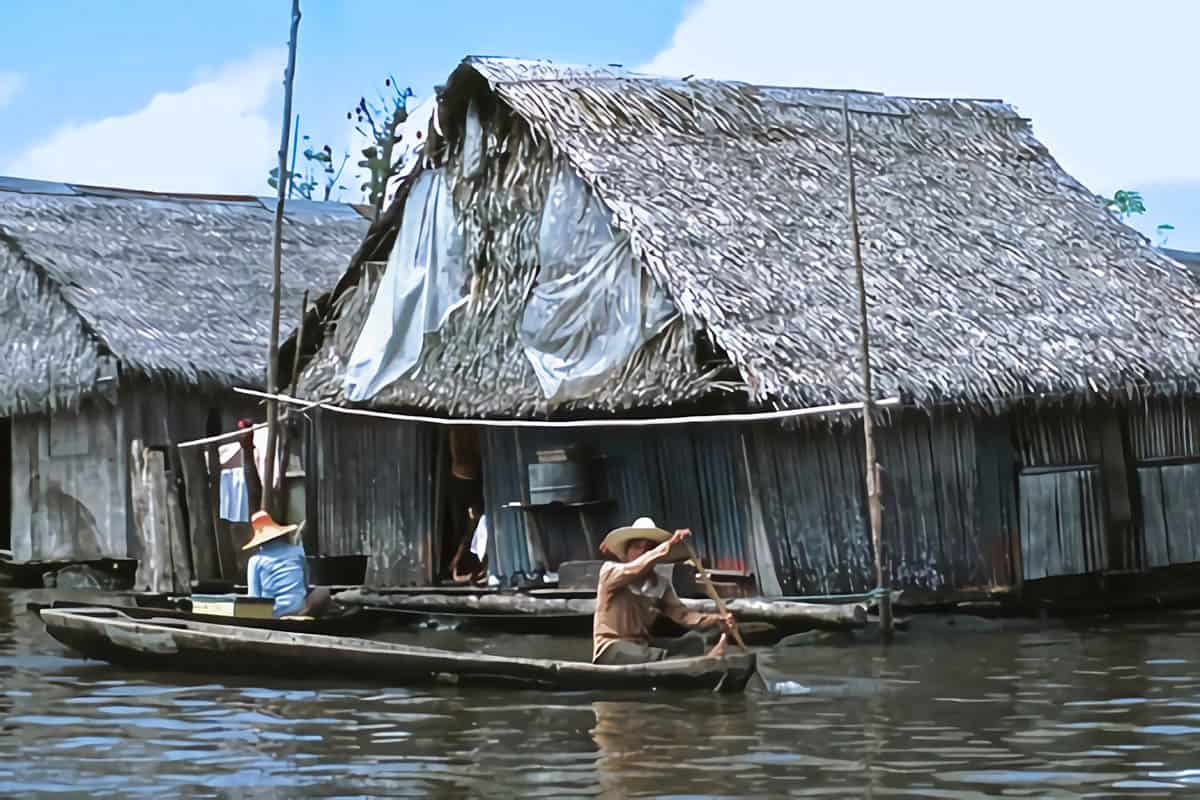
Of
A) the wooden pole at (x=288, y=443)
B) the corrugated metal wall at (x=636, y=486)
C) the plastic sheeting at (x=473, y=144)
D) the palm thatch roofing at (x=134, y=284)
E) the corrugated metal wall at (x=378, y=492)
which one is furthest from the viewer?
the palm thatch roofing at (x=134, y=284)

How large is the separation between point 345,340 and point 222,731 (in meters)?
8.22

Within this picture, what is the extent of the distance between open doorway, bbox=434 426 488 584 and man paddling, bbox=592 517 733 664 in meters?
5.39

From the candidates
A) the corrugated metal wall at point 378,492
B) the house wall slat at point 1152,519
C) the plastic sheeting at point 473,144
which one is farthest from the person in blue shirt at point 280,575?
the house wall slat at point 1152,519

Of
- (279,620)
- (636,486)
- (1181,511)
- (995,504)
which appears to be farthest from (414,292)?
(1181,511)

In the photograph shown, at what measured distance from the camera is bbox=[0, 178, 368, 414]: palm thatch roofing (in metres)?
21.2

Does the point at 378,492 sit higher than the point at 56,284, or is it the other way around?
the point at 56,284

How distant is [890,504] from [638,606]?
369 centimetres

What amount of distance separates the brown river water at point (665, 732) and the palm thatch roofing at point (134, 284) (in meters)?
7.59

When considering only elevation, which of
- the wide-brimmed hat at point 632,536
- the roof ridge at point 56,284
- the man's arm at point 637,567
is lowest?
the man's arm at point 637,567

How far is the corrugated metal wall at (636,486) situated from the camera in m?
15.2

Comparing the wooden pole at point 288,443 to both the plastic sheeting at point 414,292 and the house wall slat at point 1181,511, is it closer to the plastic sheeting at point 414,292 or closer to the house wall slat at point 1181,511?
the plastic sheeting at point 414,292

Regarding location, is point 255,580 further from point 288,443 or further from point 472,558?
point 472,558

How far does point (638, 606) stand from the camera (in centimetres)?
1191

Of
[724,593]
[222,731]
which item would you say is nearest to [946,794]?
[222,731]
